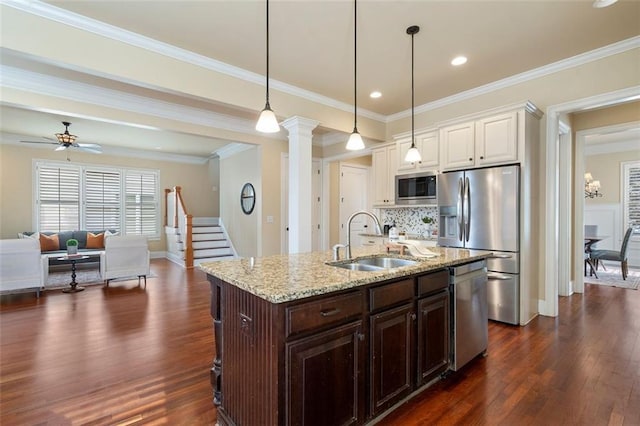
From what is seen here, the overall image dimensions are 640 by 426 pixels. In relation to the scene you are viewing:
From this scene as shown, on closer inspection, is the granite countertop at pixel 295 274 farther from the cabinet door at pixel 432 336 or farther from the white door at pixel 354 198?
the white door at pixel 354 198

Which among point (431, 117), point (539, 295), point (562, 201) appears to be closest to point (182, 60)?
point (431, 117)

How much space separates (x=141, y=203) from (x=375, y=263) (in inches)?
323

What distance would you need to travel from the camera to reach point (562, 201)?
14.8 ft

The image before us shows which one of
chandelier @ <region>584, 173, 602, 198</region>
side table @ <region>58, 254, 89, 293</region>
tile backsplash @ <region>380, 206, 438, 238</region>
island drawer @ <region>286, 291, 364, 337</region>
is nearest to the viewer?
island drawer @ <region>286, 291, 364, 337</region>

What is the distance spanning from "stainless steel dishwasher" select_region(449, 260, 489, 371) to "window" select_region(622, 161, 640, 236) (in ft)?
21.8

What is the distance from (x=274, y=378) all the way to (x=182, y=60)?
322 centimetres

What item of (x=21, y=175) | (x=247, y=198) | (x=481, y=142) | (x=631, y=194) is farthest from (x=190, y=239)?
(x=631, y=194)

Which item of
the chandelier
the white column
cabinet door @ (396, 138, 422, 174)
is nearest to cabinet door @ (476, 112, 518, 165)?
cabinet door @ (396, 138, 422, 174)

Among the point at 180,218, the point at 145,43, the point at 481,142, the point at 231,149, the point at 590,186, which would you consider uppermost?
the point at 145,43

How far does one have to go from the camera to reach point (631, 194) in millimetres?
6660

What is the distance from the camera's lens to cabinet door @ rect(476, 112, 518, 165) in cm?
344

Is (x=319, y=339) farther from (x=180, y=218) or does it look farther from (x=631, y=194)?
(x=631, y=194)

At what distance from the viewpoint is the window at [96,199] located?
7352 mm

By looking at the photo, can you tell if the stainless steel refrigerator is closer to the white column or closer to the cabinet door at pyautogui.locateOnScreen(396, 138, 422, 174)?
the cabinet door at pyautogui.locateOnScreen(396, 138, 422, 174)
